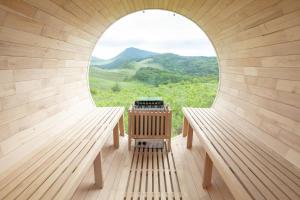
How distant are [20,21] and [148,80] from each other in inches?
489

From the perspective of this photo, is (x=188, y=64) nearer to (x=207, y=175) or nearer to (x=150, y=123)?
(x=150, y=123)

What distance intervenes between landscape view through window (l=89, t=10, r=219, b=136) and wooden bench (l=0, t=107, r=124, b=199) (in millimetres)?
9377

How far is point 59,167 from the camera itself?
2189mm

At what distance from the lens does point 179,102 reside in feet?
43.5

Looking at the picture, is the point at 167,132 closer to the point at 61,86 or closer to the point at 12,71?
the point at 61,86

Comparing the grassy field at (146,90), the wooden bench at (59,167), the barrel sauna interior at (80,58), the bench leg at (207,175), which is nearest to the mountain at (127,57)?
the grassy field at (146,90)

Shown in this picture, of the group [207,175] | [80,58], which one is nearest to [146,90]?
[80,58]

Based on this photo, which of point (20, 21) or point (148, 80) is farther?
point (148, 80)

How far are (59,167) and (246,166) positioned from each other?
5.95ft

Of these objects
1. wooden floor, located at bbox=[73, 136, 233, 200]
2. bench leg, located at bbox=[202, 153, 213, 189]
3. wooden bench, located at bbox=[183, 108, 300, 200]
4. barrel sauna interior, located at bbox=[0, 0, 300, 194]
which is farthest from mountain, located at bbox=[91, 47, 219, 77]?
bench leg, located at bbox=[202, 153, 213, 189]

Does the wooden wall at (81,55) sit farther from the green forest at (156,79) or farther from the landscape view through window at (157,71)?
the green forest at (156,79)

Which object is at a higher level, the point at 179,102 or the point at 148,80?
the point at 148,80

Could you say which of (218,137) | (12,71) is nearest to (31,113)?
(12,71)

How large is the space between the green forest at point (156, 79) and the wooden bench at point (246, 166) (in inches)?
369
